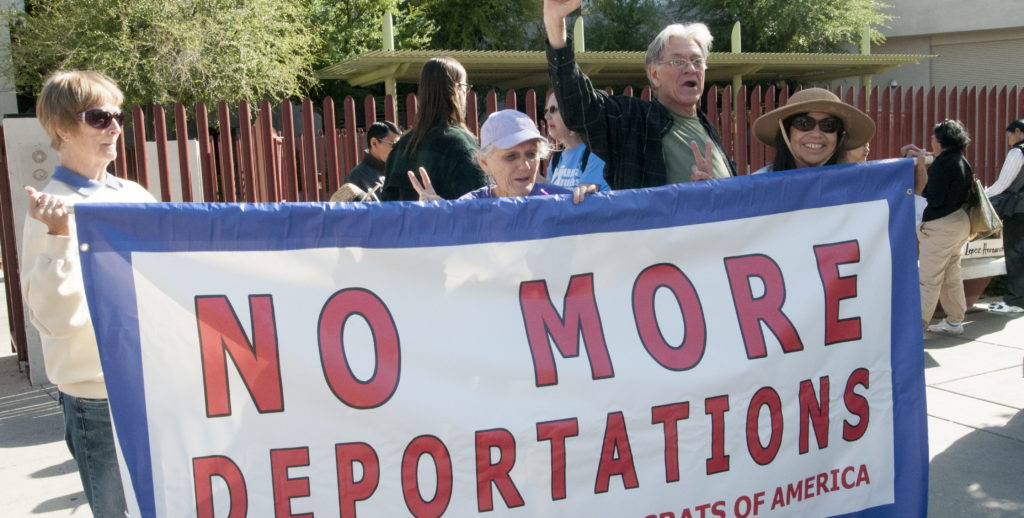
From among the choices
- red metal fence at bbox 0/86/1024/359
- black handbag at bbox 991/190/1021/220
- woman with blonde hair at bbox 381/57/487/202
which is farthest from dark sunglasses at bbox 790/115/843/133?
black handbag at bbox 991/190/1021/220

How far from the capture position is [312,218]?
8.26 feet

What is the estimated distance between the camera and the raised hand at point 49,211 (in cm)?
228

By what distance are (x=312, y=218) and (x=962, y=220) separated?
6174 millimetres

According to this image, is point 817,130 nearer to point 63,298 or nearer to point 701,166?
point 701,166

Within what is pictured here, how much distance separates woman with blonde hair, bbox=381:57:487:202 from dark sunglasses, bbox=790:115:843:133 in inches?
50.9

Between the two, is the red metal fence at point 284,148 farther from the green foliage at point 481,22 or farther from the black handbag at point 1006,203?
the green foliage at point 481,22

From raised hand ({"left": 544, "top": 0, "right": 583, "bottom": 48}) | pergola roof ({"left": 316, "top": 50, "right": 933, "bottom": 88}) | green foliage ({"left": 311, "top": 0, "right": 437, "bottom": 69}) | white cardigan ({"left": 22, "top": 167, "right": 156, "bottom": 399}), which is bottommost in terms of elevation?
white cardigan ({"left": 22, "top": 167, "right": 156, "bottom": 399})

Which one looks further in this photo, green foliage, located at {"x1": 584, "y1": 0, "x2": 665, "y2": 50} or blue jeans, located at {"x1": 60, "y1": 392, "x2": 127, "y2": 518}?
green foliage, located at {"x1": 584, "y1": 0, "x2": 665, "y2": 50}

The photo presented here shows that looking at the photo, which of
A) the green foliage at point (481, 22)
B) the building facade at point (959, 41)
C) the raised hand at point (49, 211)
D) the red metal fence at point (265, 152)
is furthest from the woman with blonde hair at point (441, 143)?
the building facade at point (959, 41)

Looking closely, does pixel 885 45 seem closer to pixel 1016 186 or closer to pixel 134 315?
pixel 1016 186

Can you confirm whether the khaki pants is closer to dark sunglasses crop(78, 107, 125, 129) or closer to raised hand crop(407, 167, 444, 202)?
raised hand crop(407, 167, 444, 202)

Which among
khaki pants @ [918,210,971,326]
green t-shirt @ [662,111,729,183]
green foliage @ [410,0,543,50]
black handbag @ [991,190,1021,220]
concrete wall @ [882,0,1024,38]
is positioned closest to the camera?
green t-shirt @ [662,111,729,183]

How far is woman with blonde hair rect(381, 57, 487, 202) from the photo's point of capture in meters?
3.49

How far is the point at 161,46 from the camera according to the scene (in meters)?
16.6
